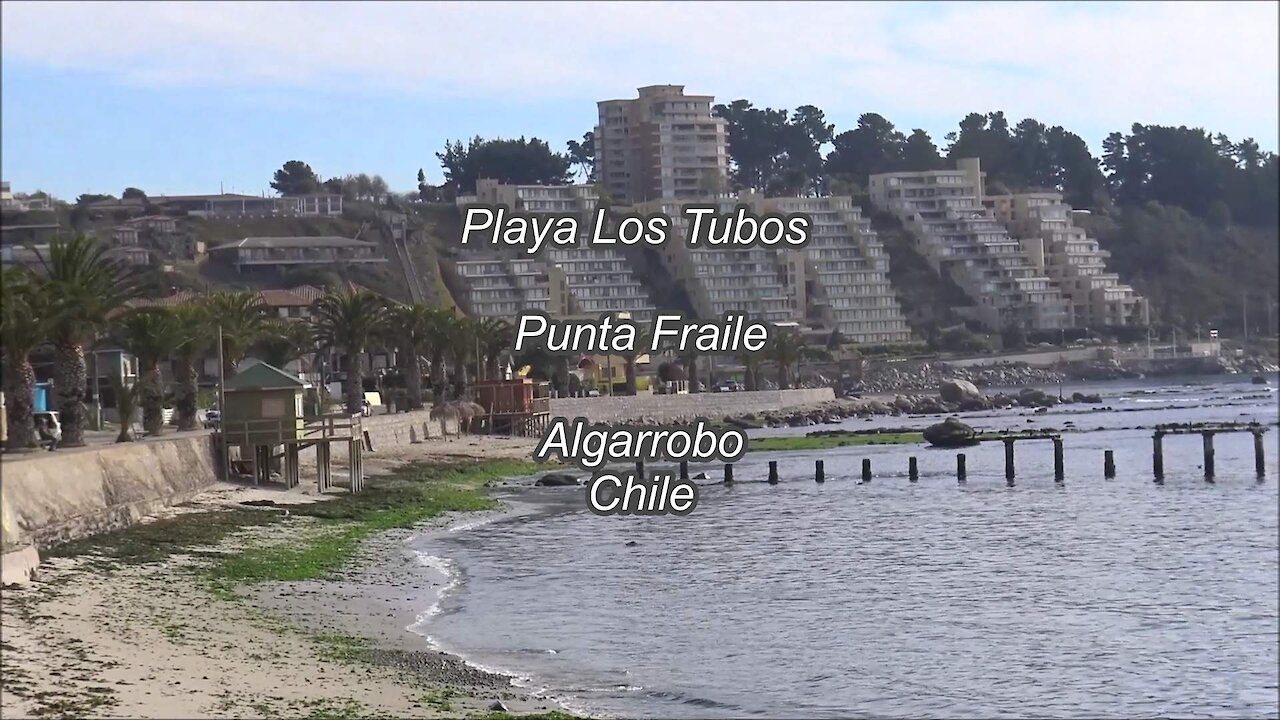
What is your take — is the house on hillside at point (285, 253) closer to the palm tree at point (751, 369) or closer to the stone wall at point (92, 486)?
the palm tree at point (751, 369)

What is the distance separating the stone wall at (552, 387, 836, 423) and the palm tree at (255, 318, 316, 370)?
18693mm

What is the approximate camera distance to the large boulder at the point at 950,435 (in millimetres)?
74000

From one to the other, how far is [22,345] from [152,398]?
34.1 feet

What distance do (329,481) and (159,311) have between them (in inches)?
269

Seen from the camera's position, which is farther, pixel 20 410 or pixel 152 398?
pixel 152 398

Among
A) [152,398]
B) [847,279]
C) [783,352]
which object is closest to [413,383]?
[152,398]

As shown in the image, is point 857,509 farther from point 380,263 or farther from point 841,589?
point 380,263

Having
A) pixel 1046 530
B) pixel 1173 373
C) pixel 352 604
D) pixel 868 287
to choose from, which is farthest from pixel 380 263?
pixel 352 604

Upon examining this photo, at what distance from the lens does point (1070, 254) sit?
616 feet

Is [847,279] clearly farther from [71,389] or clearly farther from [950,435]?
[71,389]

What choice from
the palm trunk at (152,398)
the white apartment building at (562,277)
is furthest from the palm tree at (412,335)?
the white apartment building at (562,277)

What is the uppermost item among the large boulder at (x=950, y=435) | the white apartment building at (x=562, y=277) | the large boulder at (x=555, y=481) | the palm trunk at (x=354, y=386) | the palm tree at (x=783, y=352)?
the white apartment building at (x=562, y=277)

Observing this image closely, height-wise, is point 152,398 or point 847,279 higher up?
point 847,279

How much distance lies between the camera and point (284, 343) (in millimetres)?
67812
